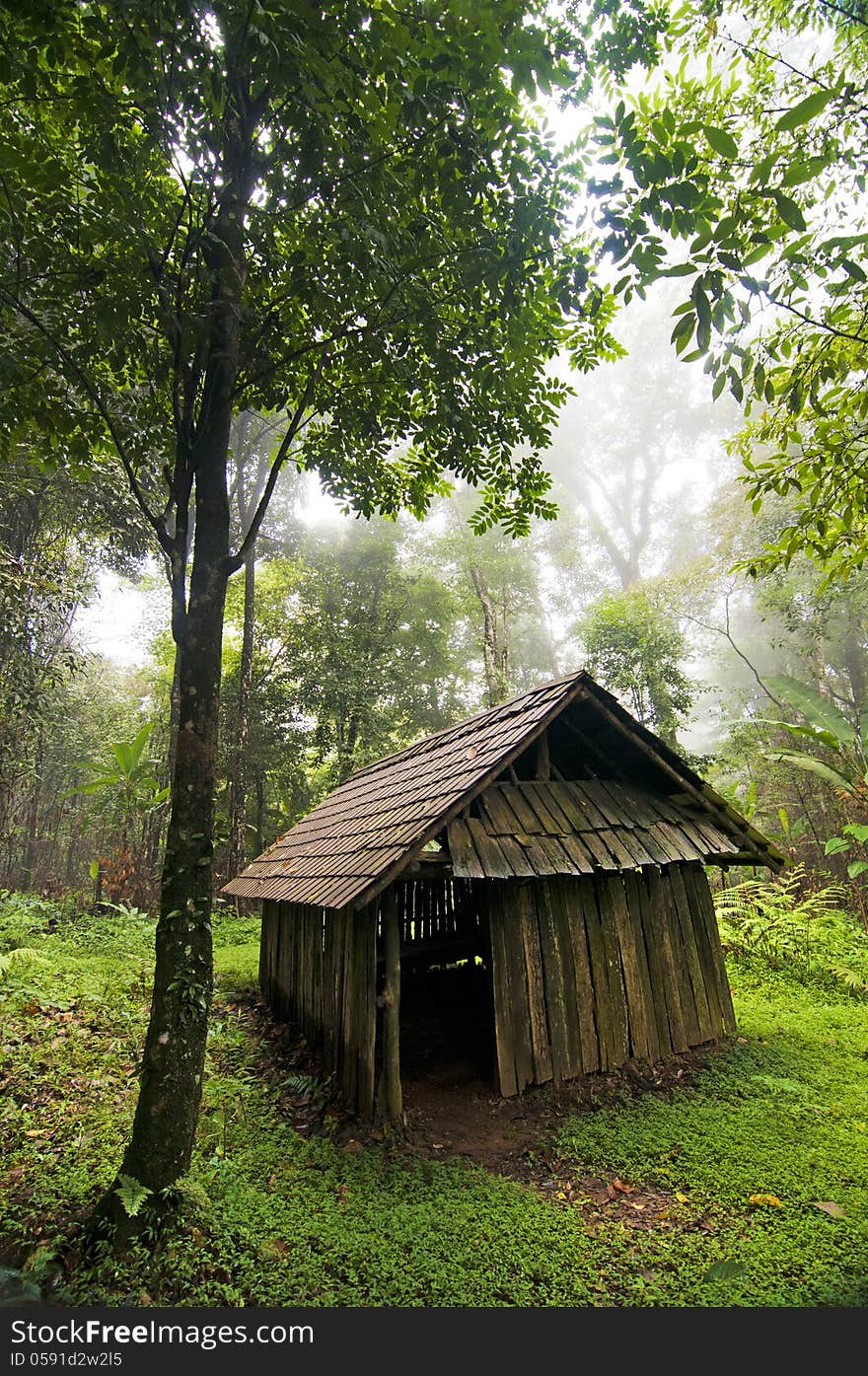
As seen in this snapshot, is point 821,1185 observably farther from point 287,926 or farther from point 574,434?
point 574,434

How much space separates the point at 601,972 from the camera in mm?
6051

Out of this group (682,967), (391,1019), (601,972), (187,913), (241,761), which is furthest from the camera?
(241,761)

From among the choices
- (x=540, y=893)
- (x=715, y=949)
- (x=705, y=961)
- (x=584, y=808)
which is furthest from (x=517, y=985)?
(x=715, y=949)

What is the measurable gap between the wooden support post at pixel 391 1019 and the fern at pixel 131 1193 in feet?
6.78

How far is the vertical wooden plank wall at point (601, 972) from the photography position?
5.62 metres

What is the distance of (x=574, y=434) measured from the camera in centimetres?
3647

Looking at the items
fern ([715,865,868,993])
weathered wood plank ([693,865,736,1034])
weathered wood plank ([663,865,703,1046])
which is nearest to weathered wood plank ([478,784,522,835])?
weathered wood plank ([663,865,703,1046])

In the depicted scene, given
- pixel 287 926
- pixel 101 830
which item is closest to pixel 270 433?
pixel 101 830

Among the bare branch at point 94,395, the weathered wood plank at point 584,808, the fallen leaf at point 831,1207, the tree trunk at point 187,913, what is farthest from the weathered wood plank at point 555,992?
the bare branch at point 94,395

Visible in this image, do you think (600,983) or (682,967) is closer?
(600,983)

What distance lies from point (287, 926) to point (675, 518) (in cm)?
3131

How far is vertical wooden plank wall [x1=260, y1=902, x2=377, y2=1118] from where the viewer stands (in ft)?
17.2

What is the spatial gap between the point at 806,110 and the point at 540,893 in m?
5.62

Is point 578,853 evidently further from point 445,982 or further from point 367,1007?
point 445,982
